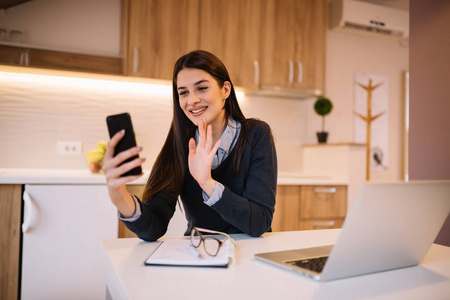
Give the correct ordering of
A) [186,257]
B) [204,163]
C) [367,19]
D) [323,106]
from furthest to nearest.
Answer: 1. [367,19]
2. [323,106]
3. [204,163]
4. [186,257]

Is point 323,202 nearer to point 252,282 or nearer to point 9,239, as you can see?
point 9,239

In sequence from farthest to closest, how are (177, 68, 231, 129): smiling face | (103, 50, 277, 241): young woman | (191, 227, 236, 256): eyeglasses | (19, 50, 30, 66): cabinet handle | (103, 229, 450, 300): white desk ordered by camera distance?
1. (19, 50, 30, 66): cabinet handle
2. (177, 68, 231, 129): smiling face
3. (103, 50, 277, 241): young woman
4. (191, 227, 236, 256): eyeglasses
5. (103, 229, 450, 300): white desk

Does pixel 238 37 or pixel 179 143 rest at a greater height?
pixel 238 37

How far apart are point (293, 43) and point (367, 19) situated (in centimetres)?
100

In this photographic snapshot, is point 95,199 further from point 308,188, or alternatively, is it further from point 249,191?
point 308,188

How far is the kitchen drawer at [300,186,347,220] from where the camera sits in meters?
2.80

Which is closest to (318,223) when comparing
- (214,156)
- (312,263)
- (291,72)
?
(291,72)

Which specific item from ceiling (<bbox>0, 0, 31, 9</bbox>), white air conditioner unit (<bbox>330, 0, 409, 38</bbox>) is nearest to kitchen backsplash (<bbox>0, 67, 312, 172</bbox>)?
ceiling (<bbox>0, 0, 31, 9</bbox>)

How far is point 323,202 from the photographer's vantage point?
2.88 meters

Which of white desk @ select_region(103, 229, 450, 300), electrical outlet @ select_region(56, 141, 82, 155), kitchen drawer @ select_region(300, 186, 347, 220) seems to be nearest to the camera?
white desk @ select_region(103, 229, 450, 300)

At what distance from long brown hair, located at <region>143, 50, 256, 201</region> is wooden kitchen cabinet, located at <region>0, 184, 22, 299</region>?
111 centimetres

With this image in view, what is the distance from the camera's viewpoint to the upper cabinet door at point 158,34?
254 centimetres

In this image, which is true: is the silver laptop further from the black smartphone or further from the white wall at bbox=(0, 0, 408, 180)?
the white wall at bbox=(0, 0, 408, 180)

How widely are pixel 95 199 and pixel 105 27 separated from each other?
4.32ft
